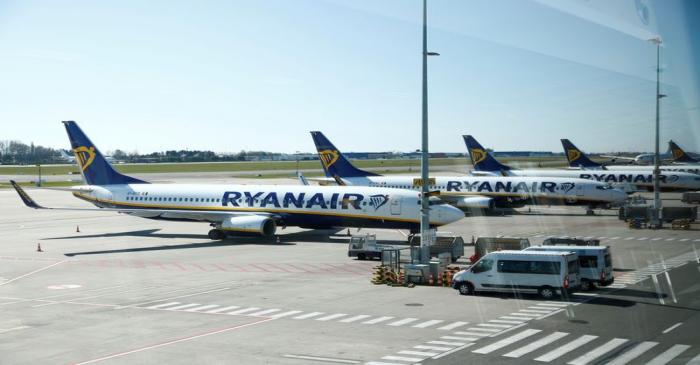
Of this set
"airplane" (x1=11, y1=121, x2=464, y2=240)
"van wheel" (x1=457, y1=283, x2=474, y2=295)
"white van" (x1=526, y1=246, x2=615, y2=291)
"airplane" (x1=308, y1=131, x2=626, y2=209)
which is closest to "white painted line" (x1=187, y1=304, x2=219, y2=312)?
"van wheel" (x1=457, y1=283, x2=474, y2=295)

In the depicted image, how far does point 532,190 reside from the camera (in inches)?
3253

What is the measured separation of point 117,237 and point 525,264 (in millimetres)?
39239

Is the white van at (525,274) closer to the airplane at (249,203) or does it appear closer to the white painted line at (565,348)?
the white painted line at (565,348)

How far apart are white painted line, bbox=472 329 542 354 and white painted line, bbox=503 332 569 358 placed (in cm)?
62

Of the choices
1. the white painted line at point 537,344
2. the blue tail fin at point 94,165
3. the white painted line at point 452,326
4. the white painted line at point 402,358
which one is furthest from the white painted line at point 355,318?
the blue tail fin at point 94,165

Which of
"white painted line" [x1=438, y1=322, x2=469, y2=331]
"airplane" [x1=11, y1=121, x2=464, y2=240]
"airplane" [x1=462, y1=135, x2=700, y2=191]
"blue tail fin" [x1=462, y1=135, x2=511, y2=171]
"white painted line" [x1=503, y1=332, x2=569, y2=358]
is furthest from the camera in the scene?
"blue tail fin" [x1=462, y1=135, x2=511, y2=171]

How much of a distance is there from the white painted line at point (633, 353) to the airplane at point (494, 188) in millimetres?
56705

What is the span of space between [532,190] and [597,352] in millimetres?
61839

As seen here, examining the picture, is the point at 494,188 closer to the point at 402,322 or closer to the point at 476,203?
the point at 476,203

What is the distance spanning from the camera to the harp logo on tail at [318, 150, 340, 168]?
8519 centimetres

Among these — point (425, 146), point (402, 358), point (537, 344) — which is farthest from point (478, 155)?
point (402, 358)

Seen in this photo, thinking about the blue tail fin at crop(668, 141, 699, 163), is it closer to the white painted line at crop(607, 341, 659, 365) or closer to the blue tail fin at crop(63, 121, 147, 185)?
the white painted line at crop(607, 341, 659, 365)

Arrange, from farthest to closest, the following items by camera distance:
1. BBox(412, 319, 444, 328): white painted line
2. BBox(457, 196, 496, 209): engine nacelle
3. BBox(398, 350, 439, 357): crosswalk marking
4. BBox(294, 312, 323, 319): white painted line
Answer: BBox(457, 196, 496, 209): engine nacelle
BBox(294, 312, 323, 319): white painted line
BBox(412, 319, 444, 328): white painted line
BBox(398, 350, 439, 357): crosswalk marking

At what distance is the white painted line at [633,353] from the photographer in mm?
21128
